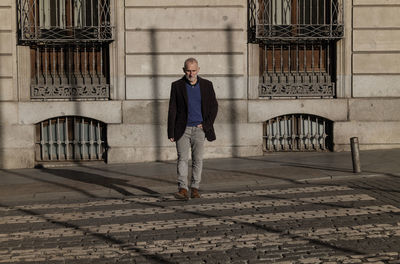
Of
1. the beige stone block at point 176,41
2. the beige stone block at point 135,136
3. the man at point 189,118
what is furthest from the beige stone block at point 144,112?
the man at point 189,118

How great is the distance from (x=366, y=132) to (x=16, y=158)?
312 inches

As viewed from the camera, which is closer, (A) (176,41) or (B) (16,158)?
(B) (16,158)

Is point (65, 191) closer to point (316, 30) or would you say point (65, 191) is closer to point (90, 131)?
point (90, 131)

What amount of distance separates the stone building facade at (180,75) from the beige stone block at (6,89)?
2 centimetres

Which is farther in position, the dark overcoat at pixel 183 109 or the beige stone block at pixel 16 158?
the beige stone block at pixel 16 158

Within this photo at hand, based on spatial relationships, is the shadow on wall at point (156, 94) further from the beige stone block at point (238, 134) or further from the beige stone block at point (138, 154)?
the beige stone block at point (238, 134)

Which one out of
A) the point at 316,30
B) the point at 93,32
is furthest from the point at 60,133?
the point at 316,30

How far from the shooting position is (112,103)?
1364 centimetres

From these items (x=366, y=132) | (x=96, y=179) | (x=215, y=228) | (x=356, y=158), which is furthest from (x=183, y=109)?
(x=366, y=132)

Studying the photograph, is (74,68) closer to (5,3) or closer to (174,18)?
(5,3)

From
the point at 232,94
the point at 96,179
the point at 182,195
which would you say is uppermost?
the point at 232,94

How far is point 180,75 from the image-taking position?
45.0 feet

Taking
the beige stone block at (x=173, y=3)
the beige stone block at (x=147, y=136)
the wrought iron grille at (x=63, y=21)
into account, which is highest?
the beige stone block at (x=173, y=3)

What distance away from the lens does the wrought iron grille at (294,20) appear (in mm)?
13891
